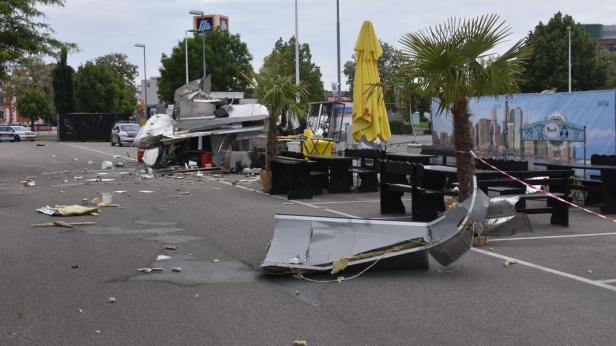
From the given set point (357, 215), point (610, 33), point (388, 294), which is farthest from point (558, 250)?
point (610, 33)

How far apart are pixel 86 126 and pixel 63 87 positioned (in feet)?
40.8

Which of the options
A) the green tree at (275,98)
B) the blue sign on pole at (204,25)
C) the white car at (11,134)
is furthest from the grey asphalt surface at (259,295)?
the white car at (11,134)

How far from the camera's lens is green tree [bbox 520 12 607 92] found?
159 feet

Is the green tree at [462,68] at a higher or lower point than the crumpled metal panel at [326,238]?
higher

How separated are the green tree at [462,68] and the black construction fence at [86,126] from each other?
193 ft

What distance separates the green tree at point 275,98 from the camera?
16.8m

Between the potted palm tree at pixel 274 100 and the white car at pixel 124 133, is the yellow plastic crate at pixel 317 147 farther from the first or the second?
the white car at pixel 124 133

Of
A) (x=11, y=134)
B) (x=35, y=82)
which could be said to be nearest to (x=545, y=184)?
(x=11, y=134)

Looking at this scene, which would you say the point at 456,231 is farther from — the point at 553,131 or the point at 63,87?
the point at 63,87

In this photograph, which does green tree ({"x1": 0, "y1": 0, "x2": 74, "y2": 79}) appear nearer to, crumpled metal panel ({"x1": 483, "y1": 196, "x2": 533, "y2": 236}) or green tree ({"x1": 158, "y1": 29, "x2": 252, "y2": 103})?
crumpled metal panel ({"x1": 483, "y1": 196, "x2": 533, "y2": 236})

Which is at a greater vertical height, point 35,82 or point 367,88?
point 35,82

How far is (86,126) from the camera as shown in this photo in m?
64.4

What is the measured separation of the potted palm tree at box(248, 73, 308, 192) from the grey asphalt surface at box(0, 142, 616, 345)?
555 centimetres

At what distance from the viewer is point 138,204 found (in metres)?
14.4
